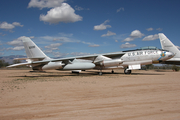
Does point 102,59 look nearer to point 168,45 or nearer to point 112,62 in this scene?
point 112,62

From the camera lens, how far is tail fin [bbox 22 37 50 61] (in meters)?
18.6

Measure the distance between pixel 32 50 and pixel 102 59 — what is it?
10.2m

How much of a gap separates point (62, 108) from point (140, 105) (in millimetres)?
2694

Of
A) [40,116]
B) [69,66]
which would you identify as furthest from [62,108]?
[69,66]

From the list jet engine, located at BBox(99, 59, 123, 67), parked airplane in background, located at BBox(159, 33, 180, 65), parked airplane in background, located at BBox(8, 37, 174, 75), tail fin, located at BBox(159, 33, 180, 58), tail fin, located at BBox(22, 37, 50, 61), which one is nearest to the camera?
parked airplane in background, located at BBox(8, 37, 174, 75)

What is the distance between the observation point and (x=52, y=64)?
1658 centimetres

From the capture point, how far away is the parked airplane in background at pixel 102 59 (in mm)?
Result: 16500

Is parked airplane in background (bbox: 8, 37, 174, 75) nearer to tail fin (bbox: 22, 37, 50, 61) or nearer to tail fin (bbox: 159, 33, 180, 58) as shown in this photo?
tail fin (bbox: 22, 37, 50, 61)

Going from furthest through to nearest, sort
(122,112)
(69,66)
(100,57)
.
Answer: (100,57) → (69,66) → (122,112)

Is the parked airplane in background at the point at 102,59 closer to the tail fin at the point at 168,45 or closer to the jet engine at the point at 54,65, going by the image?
the jet engine at the point at 54,65

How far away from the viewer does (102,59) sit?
58.4 feet

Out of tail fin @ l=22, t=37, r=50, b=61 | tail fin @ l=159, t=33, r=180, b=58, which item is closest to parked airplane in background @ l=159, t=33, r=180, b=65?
tail fin @ l=159, t=33, r=180, b=58

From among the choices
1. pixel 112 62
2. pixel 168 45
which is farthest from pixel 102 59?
pixel 168 45

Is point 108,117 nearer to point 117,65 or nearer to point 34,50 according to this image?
point 117,65
